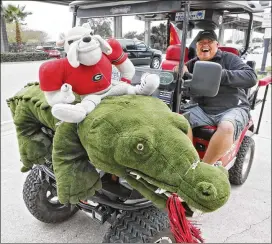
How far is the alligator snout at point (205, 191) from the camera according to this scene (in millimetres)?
1082

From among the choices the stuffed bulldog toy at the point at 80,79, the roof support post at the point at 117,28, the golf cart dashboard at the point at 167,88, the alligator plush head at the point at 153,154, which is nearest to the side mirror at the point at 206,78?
the golf cart dashboard at the point at 167,88

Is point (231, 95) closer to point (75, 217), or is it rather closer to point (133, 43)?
point (133, 43)

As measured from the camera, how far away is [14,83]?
7789 mm

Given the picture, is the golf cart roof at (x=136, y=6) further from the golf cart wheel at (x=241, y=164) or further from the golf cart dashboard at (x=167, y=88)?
the golf cart wheel at (x=241, y=164)

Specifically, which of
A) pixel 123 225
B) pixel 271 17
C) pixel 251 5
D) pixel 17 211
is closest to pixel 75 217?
pixel 17 211

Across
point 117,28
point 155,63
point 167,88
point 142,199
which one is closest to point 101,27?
point 117,28

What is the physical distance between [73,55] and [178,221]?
2.93 ft

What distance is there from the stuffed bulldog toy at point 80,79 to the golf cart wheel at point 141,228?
69 centimetres

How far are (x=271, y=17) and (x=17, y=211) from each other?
566 centimetres

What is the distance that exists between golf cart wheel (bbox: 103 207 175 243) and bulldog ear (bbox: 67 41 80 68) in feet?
2.91

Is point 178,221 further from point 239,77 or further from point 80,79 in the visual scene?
point 239,77

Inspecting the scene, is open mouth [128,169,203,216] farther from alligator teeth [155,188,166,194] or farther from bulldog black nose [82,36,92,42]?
bulldog black nose [82,36,92,42]

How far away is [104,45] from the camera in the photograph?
1.38 m

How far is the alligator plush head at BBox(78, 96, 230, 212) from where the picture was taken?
111cm
